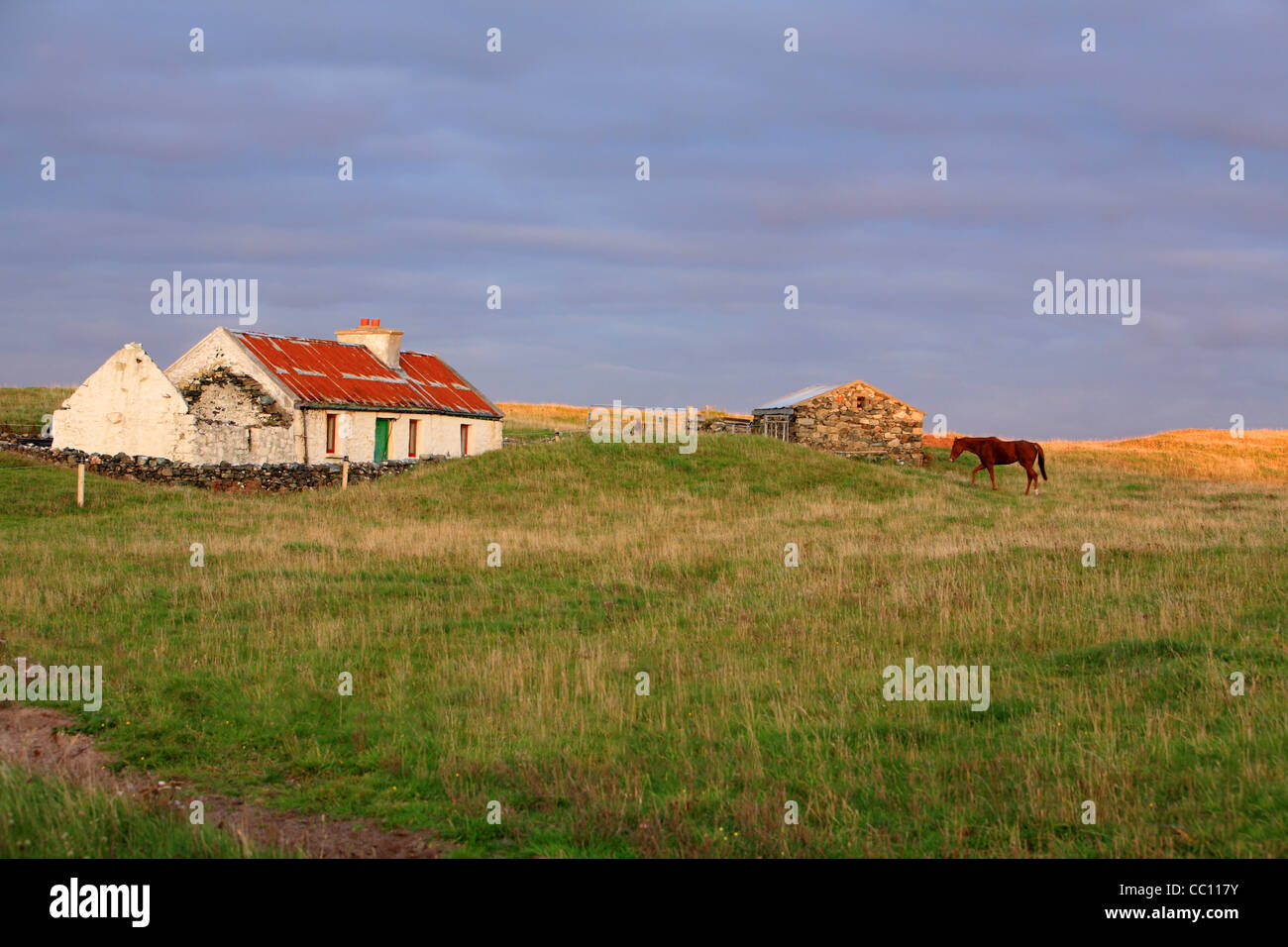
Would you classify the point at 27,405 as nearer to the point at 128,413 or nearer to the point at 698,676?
the point at 128,413

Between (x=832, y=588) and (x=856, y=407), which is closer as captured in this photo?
(x=832, y=588)

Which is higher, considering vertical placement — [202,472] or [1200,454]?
[1200,454]

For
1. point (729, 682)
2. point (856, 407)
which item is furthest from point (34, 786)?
point (856, 407)

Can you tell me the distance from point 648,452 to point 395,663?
90.9 feet

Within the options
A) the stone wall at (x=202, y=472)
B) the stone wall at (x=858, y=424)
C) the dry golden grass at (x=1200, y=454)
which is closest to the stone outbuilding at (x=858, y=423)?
the stone wall at (x=858, y=424)

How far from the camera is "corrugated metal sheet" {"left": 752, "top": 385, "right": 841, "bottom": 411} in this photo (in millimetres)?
52166

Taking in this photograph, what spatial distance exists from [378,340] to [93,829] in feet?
141

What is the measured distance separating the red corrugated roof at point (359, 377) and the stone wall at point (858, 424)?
Result: 16414mm

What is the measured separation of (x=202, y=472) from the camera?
3447 centimetres

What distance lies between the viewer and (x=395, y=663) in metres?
11.4

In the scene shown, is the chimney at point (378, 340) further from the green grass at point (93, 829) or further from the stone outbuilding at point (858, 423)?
the green grass at point (93, 829)

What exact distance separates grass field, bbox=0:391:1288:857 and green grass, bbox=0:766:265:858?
6.5 inches

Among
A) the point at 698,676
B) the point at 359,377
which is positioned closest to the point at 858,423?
the point at 359,377
